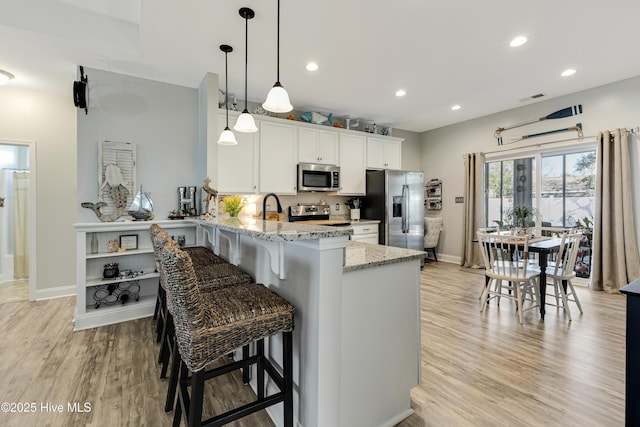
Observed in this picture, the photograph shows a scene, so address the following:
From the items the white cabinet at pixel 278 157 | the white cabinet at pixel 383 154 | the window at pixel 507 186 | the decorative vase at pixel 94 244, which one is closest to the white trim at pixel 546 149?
the window at pixel 507 186

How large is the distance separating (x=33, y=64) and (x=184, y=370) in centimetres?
366

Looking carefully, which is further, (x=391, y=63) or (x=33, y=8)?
(x=391, y=63)

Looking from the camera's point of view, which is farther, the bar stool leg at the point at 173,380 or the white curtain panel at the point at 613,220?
the white curtain panel at the point at 613,220

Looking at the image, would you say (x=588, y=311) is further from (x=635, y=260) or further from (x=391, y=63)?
(x=391, y=63)

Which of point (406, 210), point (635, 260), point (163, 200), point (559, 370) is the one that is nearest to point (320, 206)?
point (406, 210)

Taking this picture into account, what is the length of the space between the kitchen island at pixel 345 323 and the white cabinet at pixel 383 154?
3829mm

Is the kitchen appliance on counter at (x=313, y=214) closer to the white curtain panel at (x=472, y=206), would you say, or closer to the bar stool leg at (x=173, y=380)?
the white curtain panel at (x=472, y=206)

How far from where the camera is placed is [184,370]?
4.91 ft

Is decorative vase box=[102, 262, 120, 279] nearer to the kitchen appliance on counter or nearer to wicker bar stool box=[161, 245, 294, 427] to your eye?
wicker bar stool box=[161, 245, 294, 427]

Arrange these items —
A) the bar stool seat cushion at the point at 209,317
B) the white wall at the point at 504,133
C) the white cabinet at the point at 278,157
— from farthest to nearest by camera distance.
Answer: the white cabinet at the point at 278,157 < the white wall at the point at 504,133 < the bar stool seat cushion at the point at 209,317

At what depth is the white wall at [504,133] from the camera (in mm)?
3867

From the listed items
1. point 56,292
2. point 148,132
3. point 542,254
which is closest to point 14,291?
point 56,292

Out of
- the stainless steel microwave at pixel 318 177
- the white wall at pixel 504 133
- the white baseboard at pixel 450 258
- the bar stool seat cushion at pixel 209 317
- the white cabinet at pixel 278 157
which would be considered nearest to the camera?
the bar stool seat cushion at pixel 209 317

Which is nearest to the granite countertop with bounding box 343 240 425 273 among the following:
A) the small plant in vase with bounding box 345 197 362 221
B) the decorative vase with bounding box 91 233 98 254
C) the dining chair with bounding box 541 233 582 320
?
the dining chair with bounding box 541 233 582 320
